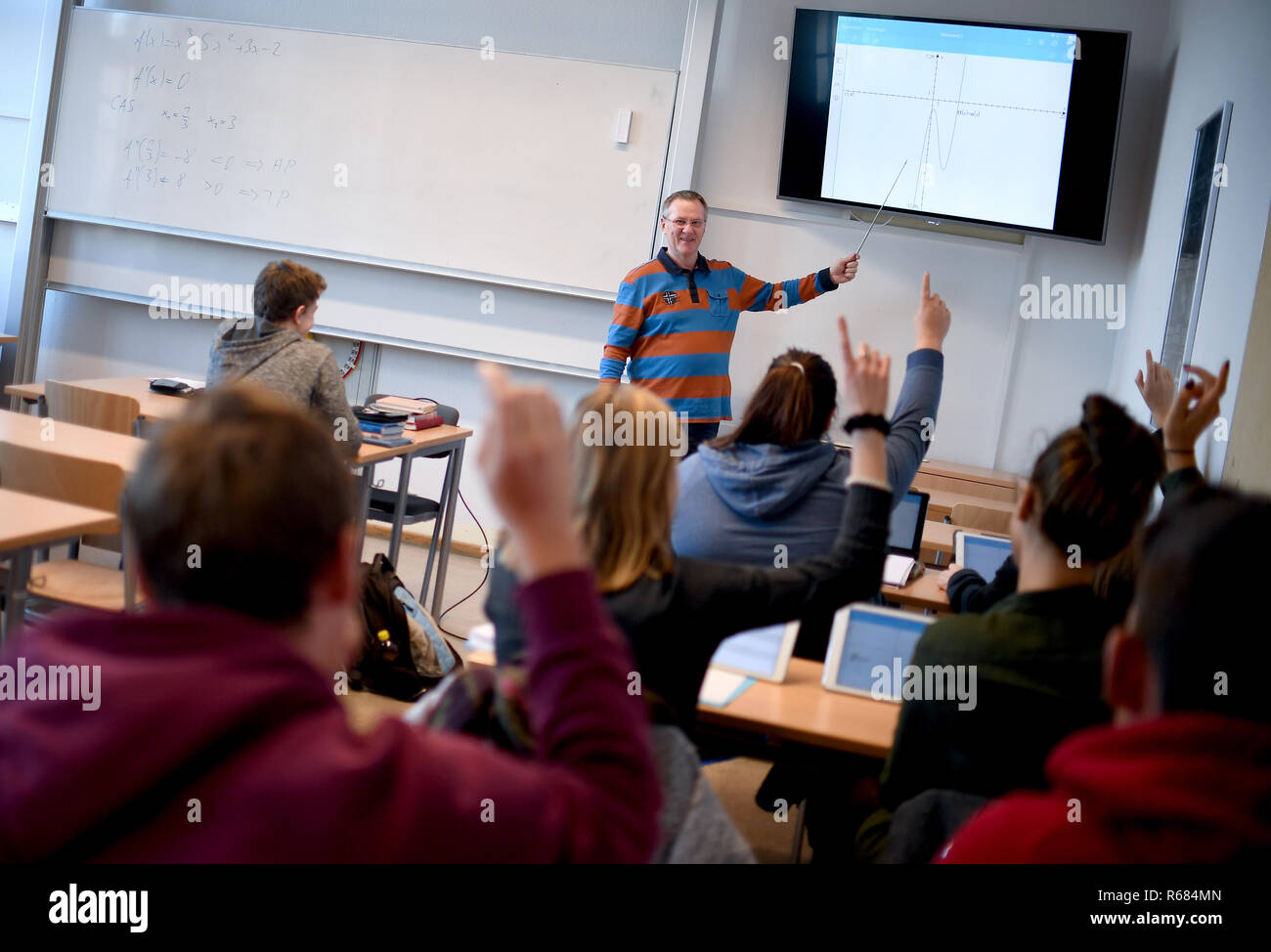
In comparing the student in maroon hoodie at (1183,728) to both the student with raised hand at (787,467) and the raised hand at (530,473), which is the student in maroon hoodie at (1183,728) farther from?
the student with raised hand at (787,467)

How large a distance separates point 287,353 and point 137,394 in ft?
3.10

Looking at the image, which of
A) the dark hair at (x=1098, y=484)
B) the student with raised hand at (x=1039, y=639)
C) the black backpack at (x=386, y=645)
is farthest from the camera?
the black backpack at (x=386, y=645)

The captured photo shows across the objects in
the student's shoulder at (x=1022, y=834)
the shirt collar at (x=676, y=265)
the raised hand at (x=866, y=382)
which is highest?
the shirt collar at (x=676, y=265)

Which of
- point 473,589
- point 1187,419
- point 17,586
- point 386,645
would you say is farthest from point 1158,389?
point 473,589

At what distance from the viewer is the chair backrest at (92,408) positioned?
368 cm

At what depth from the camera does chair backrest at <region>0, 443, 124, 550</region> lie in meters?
2.72

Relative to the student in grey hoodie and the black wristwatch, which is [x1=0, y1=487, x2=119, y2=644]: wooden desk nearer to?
the student in grey hoodie

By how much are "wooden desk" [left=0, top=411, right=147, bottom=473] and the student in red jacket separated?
8.88 feet

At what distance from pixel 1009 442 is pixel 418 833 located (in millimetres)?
4935

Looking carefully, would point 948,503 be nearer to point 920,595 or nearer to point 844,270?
point 844,270

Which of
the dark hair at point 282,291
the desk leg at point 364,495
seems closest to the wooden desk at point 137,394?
the dark hair at point 282,291

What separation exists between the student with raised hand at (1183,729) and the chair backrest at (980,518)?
3.18 meters

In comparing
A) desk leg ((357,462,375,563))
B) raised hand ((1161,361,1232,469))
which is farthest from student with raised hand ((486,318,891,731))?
desk leg ((357,462,375,563))

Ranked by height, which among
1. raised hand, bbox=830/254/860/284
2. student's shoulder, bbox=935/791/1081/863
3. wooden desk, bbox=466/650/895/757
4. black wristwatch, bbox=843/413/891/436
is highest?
raised hand, bbox=830/254/860/284
